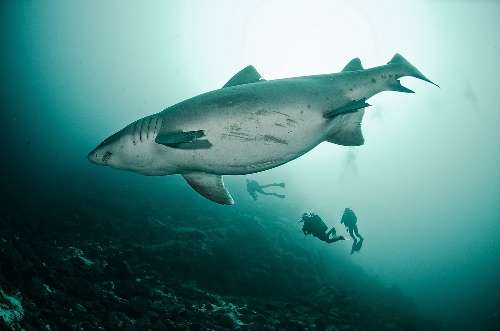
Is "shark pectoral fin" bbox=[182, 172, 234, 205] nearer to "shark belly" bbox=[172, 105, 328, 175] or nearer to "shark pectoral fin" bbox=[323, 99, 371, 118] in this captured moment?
"shark belly" bbox=[172, 105, 328, 175]

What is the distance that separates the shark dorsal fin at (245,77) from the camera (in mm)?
3613

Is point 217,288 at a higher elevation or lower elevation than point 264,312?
lower

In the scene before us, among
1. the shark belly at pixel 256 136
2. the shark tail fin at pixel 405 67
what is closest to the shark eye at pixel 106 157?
the shark belly at pixel 256 136

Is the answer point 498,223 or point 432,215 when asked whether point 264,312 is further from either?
point 498,223

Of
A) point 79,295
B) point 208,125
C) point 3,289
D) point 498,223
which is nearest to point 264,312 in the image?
point 79,295

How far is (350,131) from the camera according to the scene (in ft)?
11.7

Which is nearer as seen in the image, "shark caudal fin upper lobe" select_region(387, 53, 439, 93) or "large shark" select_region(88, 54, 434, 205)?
"large shark" select_region(88, 54, 434, 205)

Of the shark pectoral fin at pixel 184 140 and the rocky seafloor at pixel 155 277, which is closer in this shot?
the shark pectoral fin at pixel 184 140

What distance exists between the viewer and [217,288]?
33.5 ft

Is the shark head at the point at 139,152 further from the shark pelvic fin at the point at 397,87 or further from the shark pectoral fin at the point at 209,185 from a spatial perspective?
the shark pelvic fin at the point at 397,87

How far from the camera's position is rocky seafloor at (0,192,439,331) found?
4.60m

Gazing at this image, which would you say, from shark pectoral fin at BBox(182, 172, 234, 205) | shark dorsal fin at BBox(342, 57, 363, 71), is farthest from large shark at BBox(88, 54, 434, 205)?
shark dorsal fin at BBox(342, 57, 363, 71)

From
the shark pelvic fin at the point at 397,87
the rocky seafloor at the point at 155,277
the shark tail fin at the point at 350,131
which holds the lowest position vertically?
the rocky seafloor at the point at 155,277

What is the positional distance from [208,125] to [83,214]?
48.1 ft
